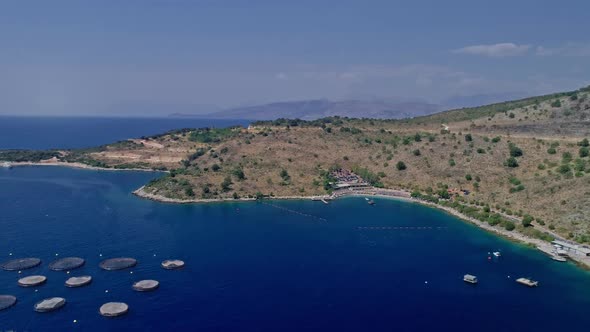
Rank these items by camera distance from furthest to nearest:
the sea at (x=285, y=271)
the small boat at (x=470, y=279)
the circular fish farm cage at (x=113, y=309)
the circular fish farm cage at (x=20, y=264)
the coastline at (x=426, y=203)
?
the coastline at (x=426, y=203) → the circular fish farm cage at (x=20, y=264) → the small boat at (x=470, y=279) → the sea at (x=285, y=271) → the circular fish farm cage at (x=113, y=309)

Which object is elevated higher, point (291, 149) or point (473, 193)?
point (291, 149)

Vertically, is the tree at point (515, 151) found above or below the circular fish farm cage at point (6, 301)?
above

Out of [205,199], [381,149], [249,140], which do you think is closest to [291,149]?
[249,140]

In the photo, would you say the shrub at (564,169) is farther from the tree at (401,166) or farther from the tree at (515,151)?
the tree at (401,166)

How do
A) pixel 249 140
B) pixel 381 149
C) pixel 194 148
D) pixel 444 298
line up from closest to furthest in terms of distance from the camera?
pixel 444 298
pixel 381 149
pixel 249 140
pixel 194 148

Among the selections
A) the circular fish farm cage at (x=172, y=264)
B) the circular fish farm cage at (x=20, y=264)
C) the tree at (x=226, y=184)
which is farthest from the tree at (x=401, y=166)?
the circular fish farm cage at (x=20, y=264)

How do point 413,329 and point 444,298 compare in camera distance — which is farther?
point 444,298

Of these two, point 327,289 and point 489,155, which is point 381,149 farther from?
point 327,289
